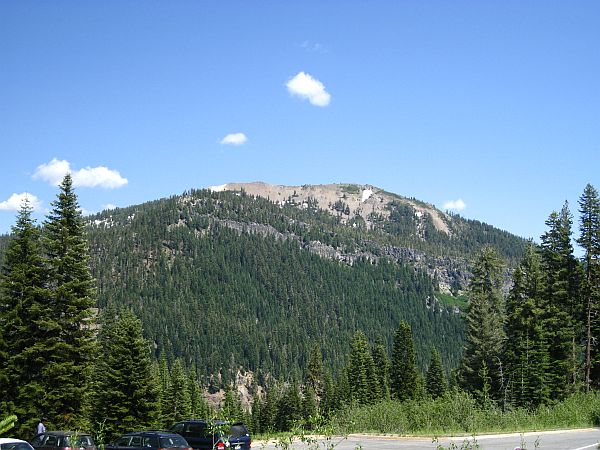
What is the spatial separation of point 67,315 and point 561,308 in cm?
3971

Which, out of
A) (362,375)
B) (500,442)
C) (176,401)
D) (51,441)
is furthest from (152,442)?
(362,375)

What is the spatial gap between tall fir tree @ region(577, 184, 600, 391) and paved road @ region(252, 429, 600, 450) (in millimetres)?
19467

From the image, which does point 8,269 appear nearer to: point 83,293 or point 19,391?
point 83,293

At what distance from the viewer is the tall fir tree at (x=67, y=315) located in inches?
1437

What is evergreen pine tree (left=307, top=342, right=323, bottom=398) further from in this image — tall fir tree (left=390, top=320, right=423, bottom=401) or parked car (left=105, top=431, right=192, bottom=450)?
parked car (left=105, top=431, right=192, bottom=450)

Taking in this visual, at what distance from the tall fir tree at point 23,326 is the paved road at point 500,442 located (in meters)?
15.2

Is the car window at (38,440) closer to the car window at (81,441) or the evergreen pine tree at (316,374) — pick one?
the car window at (81,441)

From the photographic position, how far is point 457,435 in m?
30.9

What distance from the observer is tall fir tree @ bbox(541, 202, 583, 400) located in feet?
164

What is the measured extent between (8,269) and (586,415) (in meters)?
36.6

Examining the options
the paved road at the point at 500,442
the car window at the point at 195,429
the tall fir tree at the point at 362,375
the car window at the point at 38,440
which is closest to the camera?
the car window at the point at 38,440

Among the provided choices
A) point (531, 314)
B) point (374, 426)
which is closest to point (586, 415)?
point (374, 426)

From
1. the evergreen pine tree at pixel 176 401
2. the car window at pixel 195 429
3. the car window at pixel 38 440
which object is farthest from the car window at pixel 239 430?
the evergreen pine tree at pixel 176 401

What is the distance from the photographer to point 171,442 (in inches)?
890
